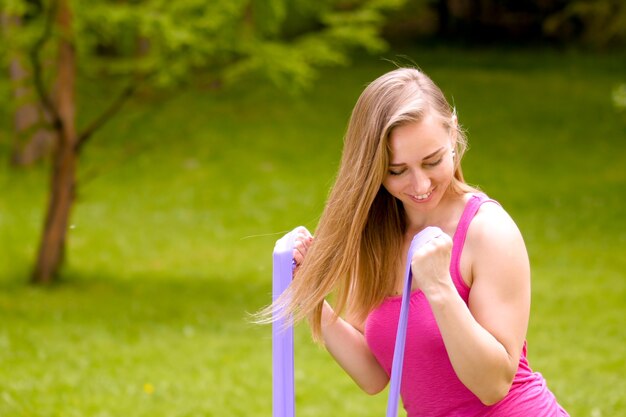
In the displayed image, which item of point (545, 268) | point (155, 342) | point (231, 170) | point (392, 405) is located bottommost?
point (231, 170)

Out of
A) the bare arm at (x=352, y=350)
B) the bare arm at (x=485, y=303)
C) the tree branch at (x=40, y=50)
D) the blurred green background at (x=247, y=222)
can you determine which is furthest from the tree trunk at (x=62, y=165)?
the bare arm at (x=485, y=303)

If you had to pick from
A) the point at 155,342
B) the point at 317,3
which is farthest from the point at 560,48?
the point at 155,342

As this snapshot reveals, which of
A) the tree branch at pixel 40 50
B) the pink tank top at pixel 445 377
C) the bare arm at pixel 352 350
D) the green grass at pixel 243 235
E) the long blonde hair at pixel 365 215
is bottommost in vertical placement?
the green grass at pixel 243 235

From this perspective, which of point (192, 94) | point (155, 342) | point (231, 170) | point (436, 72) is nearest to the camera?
point (155, 342)

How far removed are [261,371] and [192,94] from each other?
15037 millimetres

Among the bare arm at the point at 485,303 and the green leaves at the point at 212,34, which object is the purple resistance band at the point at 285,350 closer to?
the bare arm at the point at 485,303

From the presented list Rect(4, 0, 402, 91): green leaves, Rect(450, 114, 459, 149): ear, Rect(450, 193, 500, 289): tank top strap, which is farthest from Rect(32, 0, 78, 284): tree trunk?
Rect(450, 193, 500, 289): tank top strap

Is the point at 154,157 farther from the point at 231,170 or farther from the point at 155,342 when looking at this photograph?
the point at 155,342

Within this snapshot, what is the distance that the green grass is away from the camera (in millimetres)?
7570

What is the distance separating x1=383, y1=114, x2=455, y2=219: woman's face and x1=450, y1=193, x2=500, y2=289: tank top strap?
8 cm

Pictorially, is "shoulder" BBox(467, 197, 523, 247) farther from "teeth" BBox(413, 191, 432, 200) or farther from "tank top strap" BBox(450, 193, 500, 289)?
"teeth" BBox(413, 191, 432, 200)

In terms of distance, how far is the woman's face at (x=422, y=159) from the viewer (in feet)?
8.07

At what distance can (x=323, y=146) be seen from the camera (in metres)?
19.5

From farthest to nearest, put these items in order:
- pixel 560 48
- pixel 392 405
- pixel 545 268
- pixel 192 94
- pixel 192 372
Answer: pixel 560 48
pixel 192 94
pixel 545 268
pixel 192 372
pixel 392 405
